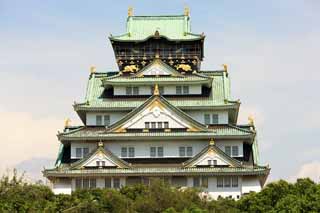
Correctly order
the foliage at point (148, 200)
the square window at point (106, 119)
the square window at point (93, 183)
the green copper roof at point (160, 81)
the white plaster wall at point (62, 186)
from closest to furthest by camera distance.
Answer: the foliage at point (148, 200)
the square window at point (93, 183)
the white plaster wall at point (62, 186)
the square window at point (106, 119)
the green copper roof at point (160, 81)

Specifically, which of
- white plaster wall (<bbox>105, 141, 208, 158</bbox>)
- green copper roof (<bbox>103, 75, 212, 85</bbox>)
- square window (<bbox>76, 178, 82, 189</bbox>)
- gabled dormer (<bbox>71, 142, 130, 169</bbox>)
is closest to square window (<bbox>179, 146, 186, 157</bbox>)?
white plaster wall (<bbox>105, 141, 208, 158</bbox>)

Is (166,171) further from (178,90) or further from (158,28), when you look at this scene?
(158,28)

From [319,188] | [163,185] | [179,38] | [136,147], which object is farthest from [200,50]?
[319,188]

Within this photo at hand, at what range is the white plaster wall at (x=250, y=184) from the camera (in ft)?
231

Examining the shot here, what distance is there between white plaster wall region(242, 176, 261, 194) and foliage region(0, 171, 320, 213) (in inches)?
418

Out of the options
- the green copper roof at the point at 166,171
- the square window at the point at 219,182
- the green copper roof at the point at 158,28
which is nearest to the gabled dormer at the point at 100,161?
the green copper roof at the point at 166,171

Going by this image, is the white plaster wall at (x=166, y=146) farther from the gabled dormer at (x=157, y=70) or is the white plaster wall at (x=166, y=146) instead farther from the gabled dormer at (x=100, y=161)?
the gabled dormer at (x=157, y=70)

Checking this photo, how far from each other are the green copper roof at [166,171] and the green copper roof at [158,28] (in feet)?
47.5

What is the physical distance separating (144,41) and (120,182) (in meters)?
Answer: 15.0

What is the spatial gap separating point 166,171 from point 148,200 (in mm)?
13591

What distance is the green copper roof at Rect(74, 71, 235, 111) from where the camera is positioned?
74.6 metres

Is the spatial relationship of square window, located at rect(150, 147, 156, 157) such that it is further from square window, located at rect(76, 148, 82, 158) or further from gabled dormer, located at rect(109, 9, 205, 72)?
gabled dormer, located at rect(109, 9, 205, 72)

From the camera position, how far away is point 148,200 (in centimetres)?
5656

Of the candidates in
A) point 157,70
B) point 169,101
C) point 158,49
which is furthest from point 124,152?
point 158,49
